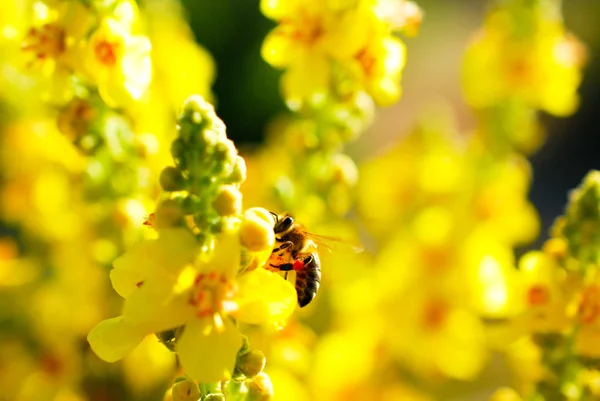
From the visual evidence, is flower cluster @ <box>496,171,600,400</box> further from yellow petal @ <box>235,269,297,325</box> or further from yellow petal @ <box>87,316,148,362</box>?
yellow petal @ <box>87,316,148,362</box>

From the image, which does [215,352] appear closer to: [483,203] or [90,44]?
[90,44]

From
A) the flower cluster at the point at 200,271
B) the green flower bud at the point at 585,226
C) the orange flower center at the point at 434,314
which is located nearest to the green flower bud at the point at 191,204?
the flower cluster at the point at 200,271

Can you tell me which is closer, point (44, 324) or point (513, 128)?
point (44, 324)

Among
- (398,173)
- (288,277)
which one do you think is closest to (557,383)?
(288,277)

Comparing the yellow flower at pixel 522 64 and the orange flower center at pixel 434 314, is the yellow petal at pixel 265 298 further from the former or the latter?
the yellow flower at pixel 522 64

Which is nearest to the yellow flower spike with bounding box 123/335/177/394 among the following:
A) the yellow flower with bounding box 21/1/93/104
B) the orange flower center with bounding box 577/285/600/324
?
the yellow flower with bounding box 21/1/93/104
